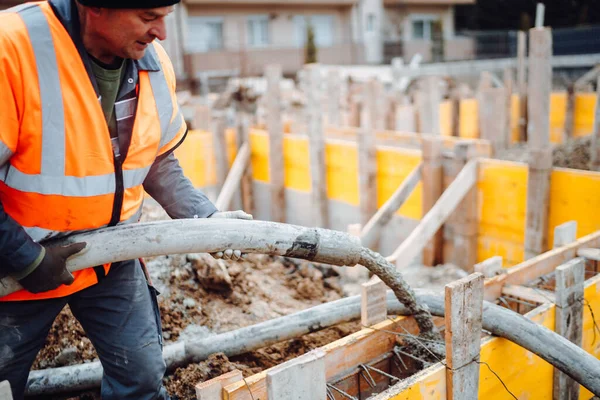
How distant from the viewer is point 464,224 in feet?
18.1

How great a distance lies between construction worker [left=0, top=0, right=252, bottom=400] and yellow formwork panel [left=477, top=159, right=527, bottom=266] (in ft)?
12.1

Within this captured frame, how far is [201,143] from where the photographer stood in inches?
305

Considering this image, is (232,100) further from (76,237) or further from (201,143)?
(76,237)

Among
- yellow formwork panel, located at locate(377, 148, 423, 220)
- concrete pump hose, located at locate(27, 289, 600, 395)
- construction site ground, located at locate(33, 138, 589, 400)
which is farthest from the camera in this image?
yellow formwork panel, located at locate(377, 148, 423, 220)

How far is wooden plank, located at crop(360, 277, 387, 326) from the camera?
2.87 meters

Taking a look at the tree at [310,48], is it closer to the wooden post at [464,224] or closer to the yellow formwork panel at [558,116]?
the yellow formwork panel at [558,116]

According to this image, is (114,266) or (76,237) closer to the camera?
(76,237)

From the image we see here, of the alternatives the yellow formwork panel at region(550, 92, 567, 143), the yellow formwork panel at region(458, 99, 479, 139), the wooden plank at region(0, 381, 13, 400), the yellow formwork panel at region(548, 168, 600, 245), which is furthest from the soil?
the wooden plank at region(0, 381, 13, 400)

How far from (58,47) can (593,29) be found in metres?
22.6

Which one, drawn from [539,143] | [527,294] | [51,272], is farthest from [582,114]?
[51,272]

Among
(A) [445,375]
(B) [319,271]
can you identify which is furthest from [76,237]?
(B) [319,271]

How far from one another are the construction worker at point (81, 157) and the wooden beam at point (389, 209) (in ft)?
11.3

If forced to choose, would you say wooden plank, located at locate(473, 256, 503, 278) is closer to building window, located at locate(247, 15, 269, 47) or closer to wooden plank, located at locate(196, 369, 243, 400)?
wooden plank, located at locate(196, 369, 243, 400)

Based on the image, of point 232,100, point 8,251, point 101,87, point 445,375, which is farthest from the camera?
point 232,100
